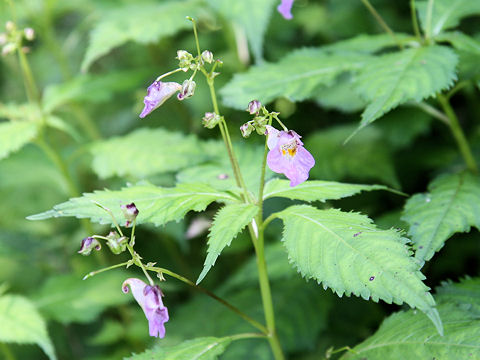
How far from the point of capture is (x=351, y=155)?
7.99 ft

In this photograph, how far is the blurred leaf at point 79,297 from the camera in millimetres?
2188

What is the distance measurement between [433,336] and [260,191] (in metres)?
0.57

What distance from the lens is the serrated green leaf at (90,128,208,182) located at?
2.05m

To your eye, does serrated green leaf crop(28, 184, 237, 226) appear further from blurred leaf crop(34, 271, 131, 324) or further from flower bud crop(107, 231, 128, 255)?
blurred leaf crop(34, 271, 131, 324)

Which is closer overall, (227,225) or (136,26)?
(227,225)

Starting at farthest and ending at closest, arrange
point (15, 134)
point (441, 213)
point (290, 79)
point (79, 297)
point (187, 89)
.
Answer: point (79, 297), point (15, 134), point (290, 79), point (441, 213), point (187, 89)

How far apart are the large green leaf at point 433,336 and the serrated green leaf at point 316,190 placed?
0.38m

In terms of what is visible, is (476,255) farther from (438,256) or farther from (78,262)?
(78,262)

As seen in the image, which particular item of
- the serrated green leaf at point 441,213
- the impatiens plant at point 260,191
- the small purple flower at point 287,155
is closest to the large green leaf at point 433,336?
the impatiens plant at point 260,191

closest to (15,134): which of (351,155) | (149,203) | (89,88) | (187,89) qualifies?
(89,88)

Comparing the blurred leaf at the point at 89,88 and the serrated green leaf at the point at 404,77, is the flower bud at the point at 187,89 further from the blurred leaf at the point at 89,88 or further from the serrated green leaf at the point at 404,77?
the blurred leaf at the point at 89,88

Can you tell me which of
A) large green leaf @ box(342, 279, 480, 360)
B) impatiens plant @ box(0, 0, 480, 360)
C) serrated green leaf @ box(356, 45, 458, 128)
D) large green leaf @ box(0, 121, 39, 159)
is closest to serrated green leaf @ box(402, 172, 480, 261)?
impatiens plant @ box(0, 0, 480, 360)

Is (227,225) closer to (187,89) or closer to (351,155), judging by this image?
(187,89)

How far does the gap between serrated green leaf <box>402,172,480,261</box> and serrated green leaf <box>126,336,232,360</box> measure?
1.90 ft
